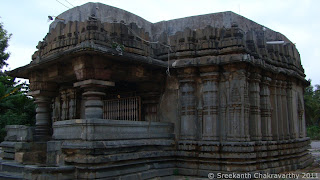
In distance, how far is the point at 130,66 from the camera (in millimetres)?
7586

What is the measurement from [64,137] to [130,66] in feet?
7.60

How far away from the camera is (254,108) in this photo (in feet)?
26.3

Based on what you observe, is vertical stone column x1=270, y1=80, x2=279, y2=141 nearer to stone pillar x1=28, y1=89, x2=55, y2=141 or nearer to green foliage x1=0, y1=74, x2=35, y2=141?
stone pillar x1=28, y1=89, x2=55, y2=141

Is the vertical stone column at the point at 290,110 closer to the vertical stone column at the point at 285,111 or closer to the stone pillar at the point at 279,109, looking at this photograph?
the vertical stone column at the point at 285,111

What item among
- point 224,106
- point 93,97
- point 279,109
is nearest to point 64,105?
point 93,97

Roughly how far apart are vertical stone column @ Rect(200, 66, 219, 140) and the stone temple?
3cm

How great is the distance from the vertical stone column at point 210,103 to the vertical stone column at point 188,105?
0.26 m

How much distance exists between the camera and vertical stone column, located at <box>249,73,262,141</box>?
7957 mm

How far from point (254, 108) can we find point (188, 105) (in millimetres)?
1732

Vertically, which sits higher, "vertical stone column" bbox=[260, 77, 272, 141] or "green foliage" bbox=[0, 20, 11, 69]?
"green foliage" bbox=[0, 20, 11, 69]

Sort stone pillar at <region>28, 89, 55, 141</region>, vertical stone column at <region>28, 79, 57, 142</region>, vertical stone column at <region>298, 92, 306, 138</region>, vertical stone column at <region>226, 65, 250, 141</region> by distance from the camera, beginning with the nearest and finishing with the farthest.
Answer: vertical stone column at <region>226, 65, 250, 141</region> → vertical stone column at <region>28, 79, 57, 142</region> → stone pillar at <region>28, 89, 55, 141</region> → vertical stone column at <region>298, 92, 306, 138</region>

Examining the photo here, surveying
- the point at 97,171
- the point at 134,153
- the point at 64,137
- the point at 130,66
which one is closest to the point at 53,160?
the point at 64,137

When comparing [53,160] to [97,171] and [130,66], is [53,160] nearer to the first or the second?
[97,171]

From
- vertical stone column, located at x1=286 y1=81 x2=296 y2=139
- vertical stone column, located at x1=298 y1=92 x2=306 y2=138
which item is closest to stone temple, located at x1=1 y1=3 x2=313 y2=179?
vertical stone column, located at x1=286 y1=81 x2=296 y2=139
